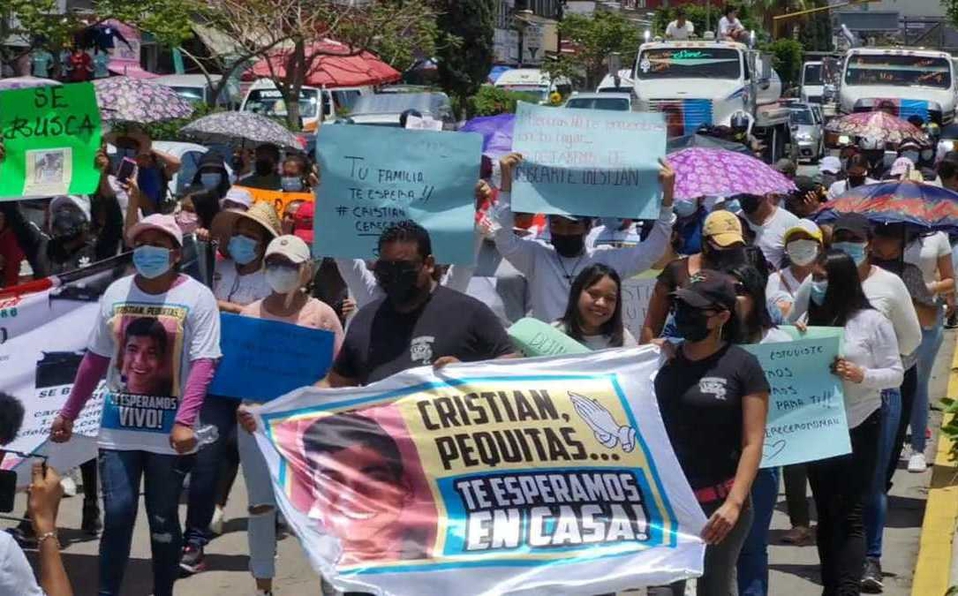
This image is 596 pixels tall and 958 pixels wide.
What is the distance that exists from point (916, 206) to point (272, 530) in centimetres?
429

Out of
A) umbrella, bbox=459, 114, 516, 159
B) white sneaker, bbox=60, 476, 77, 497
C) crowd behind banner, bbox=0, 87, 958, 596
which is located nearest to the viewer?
crowd behind banner, bbox=0, 87, 958, 596

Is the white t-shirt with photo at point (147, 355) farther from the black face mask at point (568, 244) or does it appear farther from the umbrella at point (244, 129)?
the umbrella at point (244, 129)

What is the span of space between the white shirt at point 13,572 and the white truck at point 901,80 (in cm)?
3275

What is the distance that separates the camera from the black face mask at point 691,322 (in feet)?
20.1

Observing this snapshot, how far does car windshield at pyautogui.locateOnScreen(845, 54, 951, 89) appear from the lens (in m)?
37.4

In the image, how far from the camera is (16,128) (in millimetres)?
9711

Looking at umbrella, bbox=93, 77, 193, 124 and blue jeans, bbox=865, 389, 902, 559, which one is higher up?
umbrella, bbox=93, 77, 193, 124

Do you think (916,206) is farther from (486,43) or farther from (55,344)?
(486,43)

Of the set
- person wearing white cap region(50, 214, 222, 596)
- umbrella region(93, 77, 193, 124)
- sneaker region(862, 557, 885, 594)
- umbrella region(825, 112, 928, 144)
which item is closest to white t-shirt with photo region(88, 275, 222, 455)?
person wearing white cap region(50, 214, 222, 596)

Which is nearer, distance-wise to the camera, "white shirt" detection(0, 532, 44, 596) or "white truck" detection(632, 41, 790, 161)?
"white shirt" detection(0, 532, 44, 596)

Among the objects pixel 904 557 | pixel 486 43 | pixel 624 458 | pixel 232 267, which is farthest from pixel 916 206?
pixel 486 43

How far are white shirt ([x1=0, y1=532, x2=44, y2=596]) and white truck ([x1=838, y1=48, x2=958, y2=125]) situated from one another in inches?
1289

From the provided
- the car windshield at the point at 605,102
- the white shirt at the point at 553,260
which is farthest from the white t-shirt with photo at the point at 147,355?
the car windshield at the point at 605,102

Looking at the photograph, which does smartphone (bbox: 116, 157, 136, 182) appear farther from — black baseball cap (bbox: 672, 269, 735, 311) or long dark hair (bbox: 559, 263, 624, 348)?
black baseball cap (bbox: 672, 269, 735, 311)
